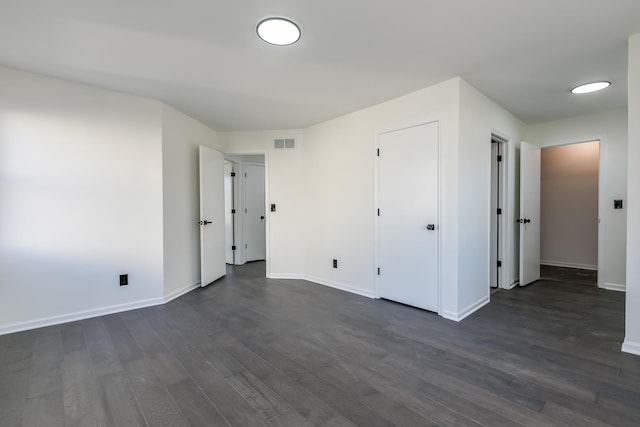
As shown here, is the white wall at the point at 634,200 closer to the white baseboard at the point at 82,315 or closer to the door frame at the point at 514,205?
the door frame at the point at 514,205

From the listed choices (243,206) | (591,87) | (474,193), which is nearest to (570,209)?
(591,87)

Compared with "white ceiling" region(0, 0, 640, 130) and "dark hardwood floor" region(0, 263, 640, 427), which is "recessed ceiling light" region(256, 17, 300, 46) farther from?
"dark hardwood floor" region(0, 263, 640, 427)

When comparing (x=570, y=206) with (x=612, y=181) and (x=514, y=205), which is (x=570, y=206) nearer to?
(x=612, y=181)

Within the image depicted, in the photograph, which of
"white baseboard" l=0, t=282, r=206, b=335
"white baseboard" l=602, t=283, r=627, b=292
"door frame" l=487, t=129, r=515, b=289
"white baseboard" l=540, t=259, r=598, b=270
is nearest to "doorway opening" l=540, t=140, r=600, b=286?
"white baseboard" l=540, t=259, r=598, b=270

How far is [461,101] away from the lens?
2795 mm

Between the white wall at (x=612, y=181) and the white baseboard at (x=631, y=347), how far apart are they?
2.35 meters

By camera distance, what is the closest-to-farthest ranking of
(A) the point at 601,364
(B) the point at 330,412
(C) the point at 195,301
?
(B) the point at 330,412, (A) the point at 601,364, (C) the point at 195,301

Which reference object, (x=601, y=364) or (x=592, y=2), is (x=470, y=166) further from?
(x=601, y=364)

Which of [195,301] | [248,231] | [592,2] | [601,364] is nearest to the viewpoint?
[592,2]

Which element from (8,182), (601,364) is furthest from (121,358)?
(601,364)

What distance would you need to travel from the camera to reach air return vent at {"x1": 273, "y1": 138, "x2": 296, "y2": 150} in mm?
4488

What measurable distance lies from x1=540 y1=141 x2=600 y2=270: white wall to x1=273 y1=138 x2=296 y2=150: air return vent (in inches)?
175

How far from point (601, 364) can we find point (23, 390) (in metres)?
3.87

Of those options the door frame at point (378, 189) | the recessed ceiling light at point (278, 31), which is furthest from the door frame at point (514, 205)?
the recessed ceiling light at point (278, 31)
